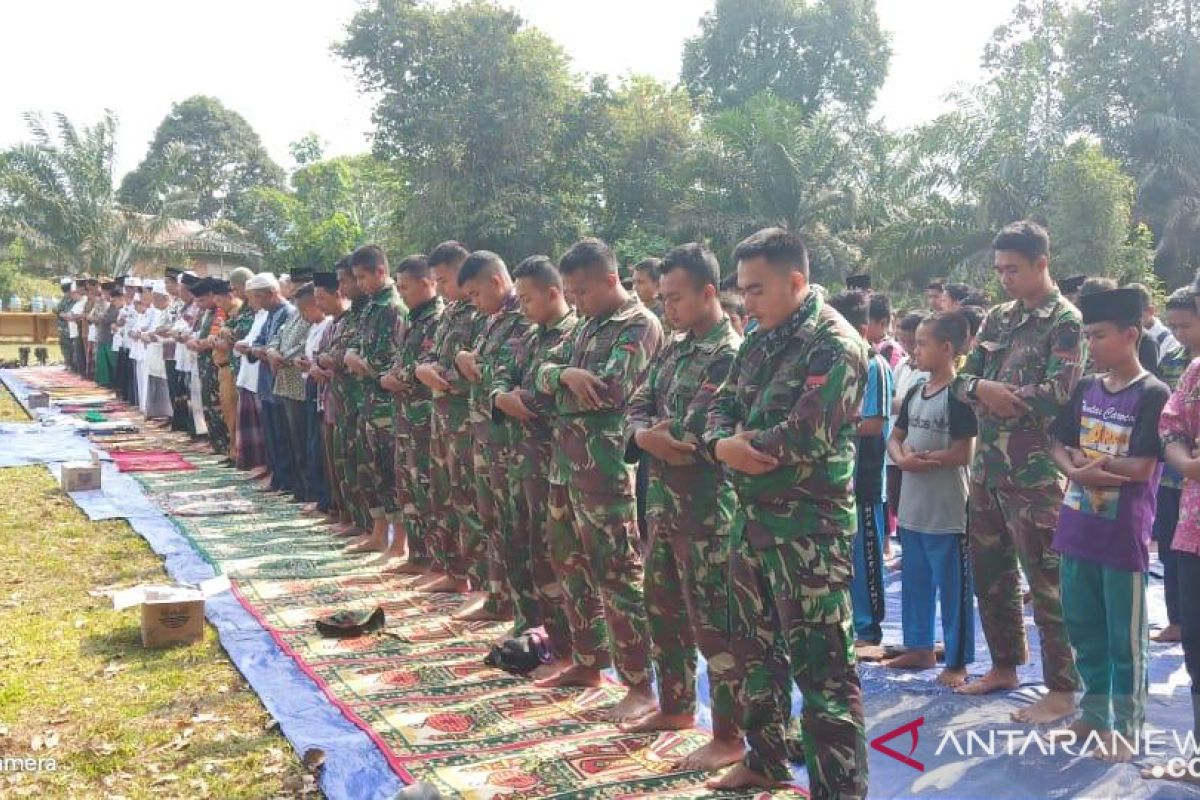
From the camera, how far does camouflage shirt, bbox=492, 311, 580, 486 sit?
5.21m

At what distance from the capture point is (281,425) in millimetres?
10422

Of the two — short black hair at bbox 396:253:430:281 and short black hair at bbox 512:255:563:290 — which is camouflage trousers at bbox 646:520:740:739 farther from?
short black hair at bbox 396:253:430:281

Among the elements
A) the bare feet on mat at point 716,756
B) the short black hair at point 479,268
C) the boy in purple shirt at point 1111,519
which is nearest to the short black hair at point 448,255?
the short black hair at point 479,268

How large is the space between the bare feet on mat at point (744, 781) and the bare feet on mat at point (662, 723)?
64 cm

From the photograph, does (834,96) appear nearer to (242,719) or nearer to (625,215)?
(625,215)

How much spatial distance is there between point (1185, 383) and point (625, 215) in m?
29.0

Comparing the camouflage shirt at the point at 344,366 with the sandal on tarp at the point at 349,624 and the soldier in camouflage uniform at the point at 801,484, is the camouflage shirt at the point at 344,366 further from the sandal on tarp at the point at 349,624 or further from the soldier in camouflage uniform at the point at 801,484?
the soldier in camouflage uniform at the point at 801,484

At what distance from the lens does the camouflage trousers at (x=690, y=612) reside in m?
4.10

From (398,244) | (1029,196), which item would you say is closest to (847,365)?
(1029,196)

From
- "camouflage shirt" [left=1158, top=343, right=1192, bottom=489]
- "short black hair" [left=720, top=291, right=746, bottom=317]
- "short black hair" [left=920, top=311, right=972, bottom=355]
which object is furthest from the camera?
"camouflage shirt" [left=1158, top=343, right=1192, bottom=489]

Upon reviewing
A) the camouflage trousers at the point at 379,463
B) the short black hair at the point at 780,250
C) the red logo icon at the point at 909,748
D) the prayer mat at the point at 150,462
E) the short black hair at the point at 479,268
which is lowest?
the red logo icon at the point at 909,748

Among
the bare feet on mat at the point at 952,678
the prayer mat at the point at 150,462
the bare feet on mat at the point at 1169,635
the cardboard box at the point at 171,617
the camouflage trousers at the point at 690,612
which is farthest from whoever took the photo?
the prayer mat at the point at 150,462

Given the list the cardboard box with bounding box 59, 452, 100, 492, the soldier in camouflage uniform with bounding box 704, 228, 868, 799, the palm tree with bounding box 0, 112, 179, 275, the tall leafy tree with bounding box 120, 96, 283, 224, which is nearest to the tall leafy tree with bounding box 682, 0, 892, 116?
the palm tree with bounding box 0, 112, 179, 275

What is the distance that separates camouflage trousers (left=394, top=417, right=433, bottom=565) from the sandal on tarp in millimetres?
1047
